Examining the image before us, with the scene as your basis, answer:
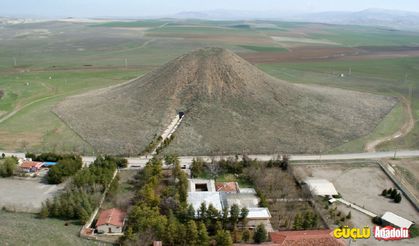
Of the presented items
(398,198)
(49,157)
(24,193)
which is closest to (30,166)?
(49,157)

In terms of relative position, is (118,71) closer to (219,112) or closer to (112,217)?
(219,112)

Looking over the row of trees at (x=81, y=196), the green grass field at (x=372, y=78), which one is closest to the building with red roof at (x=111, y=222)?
the row of trees at (x=81, y=196)

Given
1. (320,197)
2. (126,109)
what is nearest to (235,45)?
(126,109)

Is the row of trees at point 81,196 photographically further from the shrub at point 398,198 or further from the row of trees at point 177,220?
the shrub at point 398,198

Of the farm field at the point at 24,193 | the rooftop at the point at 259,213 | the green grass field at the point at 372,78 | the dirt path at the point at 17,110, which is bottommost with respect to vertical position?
the farm field at the point at 24,193

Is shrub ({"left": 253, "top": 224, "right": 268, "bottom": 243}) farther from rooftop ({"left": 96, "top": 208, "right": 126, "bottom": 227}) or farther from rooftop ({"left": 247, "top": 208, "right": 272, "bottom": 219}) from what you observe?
rooftop ({"left": 96, "top": 208, "right": 126, "bottom": 227})

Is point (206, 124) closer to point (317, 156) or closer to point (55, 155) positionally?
point (317, 156)

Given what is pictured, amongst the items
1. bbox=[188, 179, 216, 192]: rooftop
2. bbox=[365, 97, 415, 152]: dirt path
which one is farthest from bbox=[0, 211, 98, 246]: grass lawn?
bbox=[365, 97, 415, 152]: dirt path
